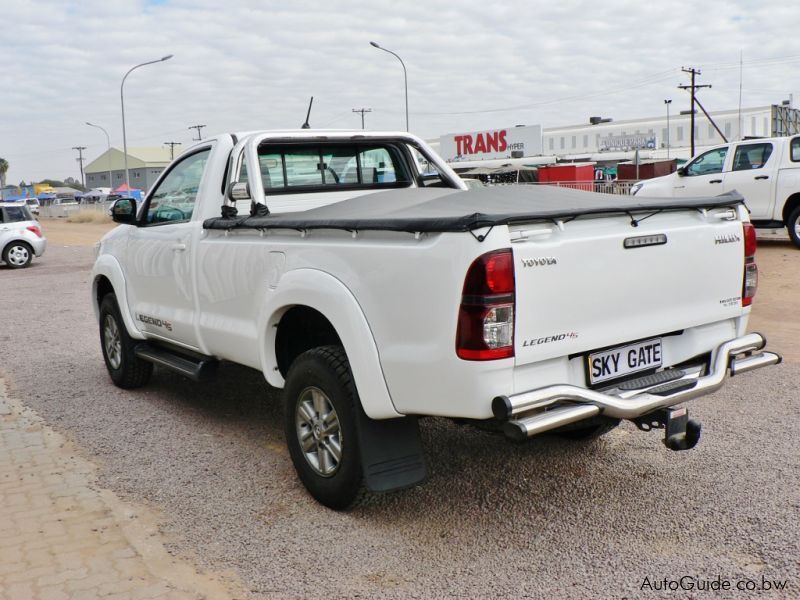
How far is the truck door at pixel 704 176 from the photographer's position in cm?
1563

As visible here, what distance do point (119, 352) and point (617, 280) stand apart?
178 inches

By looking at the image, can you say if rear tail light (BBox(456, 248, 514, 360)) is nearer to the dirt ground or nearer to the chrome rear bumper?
the chrome rear bumper

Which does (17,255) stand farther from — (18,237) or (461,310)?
(461,310)

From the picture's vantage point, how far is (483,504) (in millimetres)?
4195

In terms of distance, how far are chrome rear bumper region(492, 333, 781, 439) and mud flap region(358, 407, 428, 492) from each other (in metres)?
0.67

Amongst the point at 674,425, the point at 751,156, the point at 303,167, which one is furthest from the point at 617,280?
the point at 751,156

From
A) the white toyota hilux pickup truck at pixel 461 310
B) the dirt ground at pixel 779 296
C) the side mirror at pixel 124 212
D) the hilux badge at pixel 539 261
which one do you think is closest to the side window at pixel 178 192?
the side mirror at pixel 124 212

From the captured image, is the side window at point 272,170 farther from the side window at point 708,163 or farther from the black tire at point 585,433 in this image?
the side window at point 708,163

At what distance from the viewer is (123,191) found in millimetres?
71375

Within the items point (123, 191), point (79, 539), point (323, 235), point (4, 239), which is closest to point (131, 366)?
point (79, 539)

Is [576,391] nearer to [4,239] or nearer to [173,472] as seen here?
[173,472]

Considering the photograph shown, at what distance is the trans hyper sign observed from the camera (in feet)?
212

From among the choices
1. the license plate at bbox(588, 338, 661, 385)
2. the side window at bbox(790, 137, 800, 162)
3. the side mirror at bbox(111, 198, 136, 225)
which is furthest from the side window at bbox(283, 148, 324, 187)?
the side window at bbox(790, 137, 800, 162)

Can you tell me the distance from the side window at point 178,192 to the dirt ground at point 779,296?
5044mm
